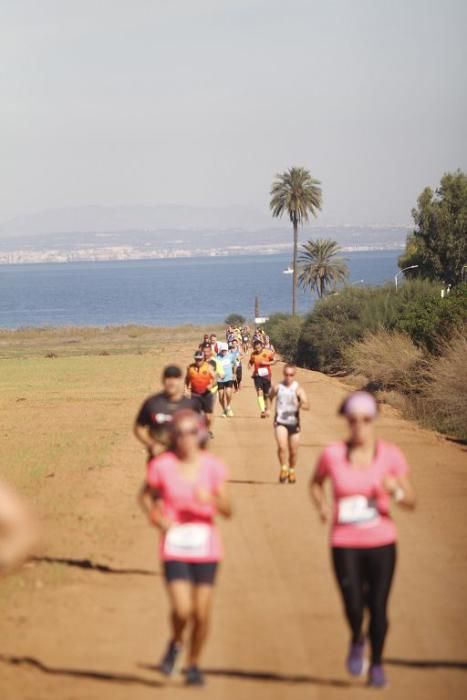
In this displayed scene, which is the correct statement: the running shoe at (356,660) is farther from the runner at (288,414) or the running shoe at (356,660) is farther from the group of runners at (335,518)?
the runner at (288,414)

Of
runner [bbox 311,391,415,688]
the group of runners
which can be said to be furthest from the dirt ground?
runner [bbox 311,391,415,688]

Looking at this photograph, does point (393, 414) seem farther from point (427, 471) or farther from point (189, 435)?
point (189, 435)

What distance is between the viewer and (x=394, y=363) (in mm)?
33562

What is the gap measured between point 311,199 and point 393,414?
6516cm

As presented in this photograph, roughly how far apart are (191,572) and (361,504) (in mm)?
1193

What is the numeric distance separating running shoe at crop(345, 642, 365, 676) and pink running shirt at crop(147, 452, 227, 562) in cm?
118

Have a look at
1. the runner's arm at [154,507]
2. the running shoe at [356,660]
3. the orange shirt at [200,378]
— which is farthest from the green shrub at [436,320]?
the runner's arm at [154,507]

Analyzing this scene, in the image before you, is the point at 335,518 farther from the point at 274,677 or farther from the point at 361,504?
the point at 274,677

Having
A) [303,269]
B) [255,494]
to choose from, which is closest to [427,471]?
[255,494]

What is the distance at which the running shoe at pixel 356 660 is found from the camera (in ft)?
25.8

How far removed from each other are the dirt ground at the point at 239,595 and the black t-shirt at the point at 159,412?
1519 mm

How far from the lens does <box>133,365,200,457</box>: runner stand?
10.9 m

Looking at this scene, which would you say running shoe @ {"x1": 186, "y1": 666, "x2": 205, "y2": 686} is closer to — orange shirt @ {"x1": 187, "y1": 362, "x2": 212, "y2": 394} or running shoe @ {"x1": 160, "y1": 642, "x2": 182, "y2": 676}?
running shoe @ {"x1": 160, "y1": 642, "x2": 182, "y2": 676}

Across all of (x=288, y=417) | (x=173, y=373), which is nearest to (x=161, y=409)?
(x=173, y=373)
